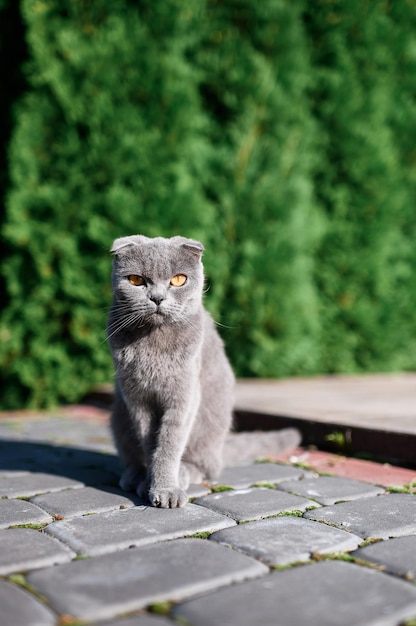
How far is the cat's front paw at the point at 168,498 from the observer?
2.19 meters

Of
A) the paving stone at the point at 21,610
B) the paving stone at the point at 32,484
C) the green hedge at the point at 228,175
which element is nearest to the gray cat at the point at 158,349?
the paving stone at the point at 32,484

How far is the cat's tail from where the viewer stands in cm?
298

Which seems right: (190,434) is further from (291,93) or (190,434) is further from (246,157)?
(291,93)

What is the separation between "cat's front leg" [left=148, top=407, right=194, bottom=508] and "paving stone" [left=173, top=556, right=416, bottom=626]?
75cm

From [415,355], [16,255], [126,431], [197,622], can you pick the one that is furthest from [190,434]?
[415,355]

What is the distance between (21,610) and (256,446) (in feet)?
5.83

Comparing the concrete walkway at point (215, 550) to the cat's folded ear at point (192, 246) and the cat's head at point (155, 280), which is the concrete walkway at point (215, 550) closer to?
the cat's head at point (155, 280)

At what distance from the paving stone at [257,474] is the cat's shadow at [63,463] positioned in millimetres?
420

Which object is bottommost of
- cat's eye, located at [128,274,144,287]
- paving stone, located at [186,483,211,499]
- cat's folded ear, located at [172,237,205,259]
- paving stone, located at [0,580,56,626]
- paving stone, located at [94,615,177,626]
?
paving stone, located at [0,580,56,626]

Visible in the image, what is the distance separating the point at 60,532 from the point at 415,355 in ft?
15.9

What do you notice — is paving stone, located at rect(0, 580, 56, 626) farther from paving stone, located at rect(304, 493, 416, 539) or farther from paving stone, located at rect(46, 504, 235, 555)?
paving stone, located at rect(304, 493, 416, 539)

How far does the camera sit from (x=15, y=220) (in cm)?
447

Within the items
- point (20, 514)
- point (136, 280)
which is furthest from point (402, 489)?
point (20, 514)

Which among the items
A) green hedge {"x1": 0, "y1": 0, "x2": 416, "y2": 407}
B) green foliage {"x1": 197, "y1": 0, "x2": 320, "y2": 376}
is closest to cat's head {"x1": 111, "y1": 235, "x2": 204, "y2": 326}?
green hedge {"x1": 0, "y1": 0, "x2": 416, "y2": 407}
